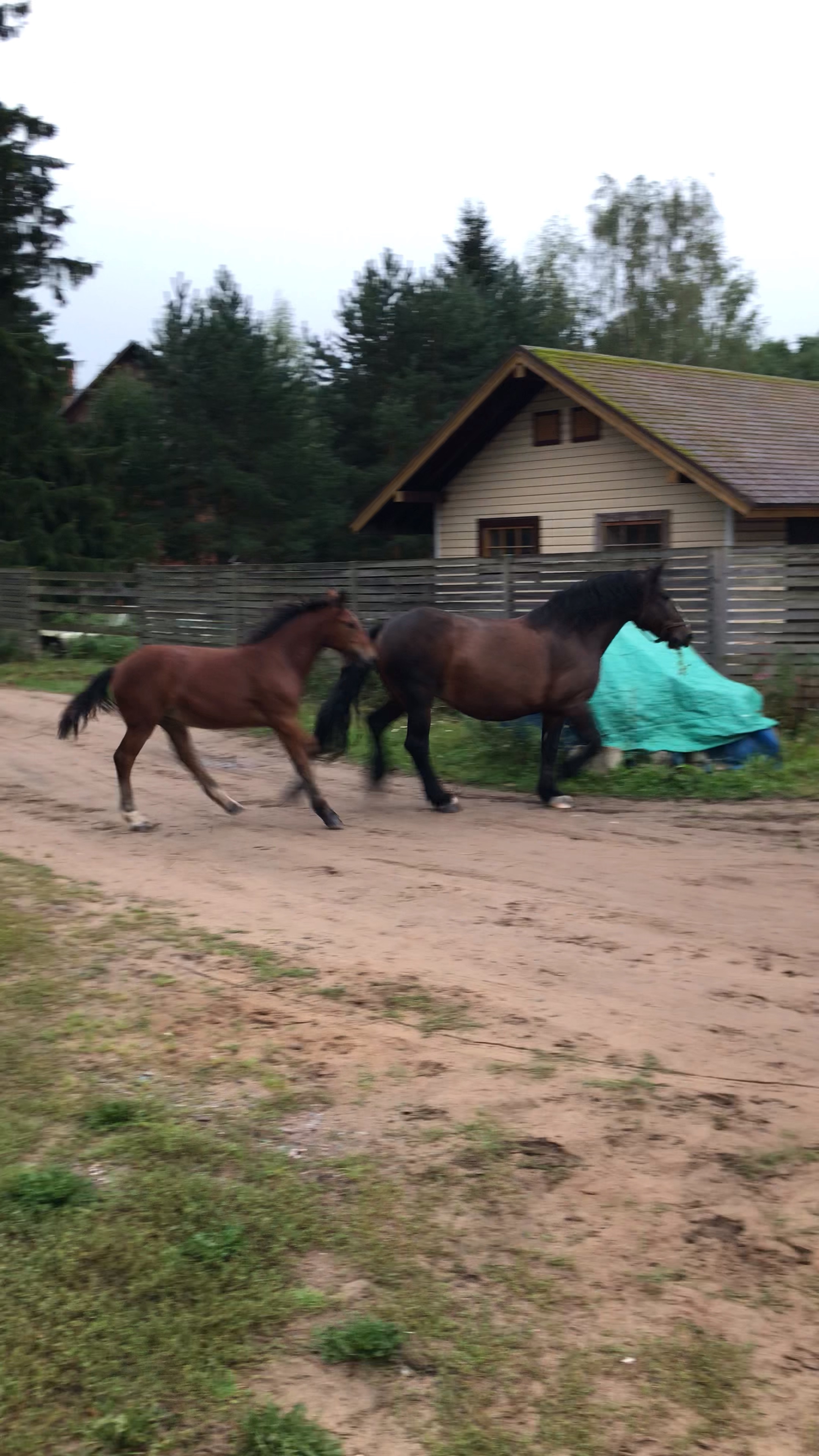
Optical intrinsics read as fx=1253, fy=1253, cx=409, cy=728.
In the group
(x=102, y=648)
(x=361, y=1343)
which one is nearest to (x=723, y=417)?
(x=102, y=648)

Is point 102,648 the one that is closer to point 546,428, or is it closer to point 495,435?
point 495,435

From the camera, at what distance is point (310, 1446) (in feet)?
9.07

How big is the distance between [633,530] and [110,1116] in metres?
14.6

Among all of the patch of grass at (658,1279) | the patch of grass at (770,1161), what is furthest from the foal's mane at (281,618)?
the patch of grass at (658,1279)

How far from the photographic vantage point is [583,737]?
10.4m

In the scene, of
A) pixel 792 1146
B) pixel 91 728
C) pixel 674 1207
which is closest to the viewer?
pixel 674 1207

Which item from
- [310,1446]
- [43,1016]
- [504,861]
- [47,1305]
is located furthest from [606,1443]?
[504,861]

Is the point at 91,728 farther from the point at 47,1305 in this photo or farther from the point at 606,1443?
the point at 606,1443

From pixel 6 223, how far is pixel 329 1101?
2621 cm

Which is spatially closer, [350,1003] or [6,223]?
[350,1003]

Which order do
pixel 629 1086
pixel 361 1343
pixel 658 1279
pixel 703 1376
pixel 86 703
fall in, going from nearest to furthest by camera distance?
1. pixel 703 1376
2. pixel 361 1343
3. pixel 658 1279
4. pixel 629 1086
5. pixel 86 703

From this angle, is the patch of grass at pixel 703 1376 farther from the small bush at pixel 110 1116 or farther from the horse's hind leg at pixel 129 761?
the horse's hind leg at pixel 129 761

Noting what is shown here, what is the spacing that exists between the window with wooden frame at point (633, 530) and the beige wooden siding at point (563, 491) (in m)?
0.08

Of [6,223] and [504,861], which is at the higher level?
[6,223]
